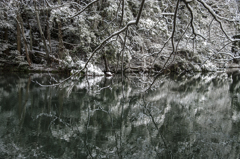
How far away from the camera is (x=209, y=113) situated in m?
5.93

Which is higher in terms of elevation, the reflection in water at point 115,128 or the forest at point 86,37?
the forest at point 86,37

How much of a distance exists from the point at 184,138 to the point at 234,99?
481 cm

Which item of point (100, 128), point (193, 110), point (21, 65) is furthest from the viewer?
point (21, 65)

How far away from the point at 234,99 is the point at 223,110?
1909 millimetres

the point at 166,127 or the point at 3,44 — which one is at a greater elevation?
the point at 3,44

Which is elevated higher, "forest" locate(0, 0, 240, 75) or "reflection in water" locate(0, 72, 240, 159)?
"forest" locate(0, 0, 240, 75)

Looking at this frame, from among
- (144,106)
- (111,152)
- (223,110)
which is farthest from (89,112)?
(223,110)

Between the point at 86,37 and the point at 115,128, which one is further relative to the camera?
the point at 86,37

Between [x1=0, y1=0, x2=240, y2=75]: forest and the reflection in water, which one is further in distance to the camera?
[x1=0, y1=0, x2=240, y2=75]: forest

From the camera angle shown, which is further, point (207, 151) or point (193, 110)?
point (193, 110)

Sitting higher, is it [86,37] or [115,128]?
[86,37]

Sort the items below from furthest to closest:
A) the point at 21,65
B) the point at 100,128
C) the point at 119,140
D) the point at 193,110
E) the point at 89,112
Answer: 1. the point at 21,65
2. the point at 193,110
3. the point at 89,112
4. the point at 100,128
5. the point at 119,140

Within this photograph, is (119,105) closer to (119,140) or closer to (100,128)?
(100,128)

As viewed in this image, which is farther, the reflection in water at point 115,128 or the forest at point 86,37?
the forest at point 86,37
